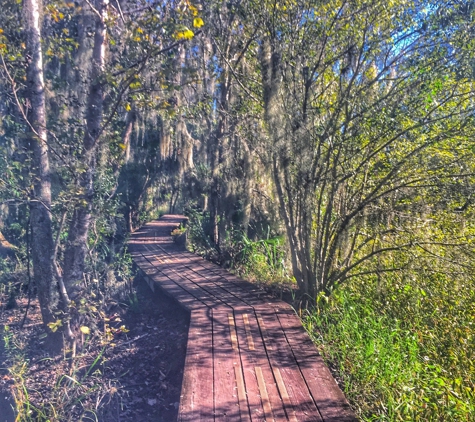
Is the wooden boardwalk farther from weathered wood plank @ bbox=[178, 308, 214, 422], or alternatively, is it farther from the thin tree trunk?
the thin tree trunk

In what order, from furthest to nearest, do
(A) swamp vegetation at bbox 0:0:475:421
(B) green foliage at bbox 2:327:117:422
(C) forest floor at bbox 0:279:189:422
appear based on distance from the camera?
(A) swamp vegetation at bbox 0:0:475:421, (C) forest floor at bbox 0:279:189:422, (B) green foliage at bbox 2:327:117:422

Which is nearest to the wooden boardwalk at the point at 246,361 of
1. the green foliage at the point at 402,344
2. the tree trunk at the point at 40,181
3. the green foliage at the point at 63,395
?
the green foliage at the point at 402,344

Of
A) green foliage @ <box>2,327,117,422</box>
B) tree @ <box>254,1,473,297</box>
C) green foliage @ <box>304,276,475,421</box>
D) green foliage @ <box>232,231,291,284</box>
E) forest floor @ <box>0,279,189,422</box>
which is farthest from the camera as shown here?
green foliage @ <box>232,231,291,284</box>

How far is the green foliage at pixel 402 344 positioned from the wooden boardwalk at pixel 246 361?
0.34 m

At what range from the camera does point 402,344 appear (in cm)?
425

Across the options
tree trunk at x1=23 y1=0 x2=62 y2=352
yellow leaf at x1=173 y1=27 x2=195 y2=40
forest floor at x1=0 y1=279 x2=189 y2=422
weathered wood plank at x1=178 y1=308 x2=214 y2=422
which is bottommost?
forest floor at x1=0 y1=279 x2=189 y2=422

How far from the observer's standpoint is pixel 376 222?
16.0 ft

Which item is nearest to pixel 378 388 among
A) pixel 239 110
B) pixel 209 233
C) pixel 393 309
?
pixel 393 309

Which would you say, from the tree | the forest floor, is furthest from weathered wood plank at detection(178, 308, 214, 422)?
the tree

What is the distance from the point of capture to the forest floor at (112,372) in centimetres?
401

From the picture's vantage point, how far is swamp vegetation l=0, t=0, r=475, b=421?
4.30 m

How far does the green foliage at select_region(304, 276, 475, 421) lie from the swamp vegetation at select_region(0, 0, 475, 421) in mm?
21

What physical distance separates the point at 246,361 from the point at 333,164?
2.44 m

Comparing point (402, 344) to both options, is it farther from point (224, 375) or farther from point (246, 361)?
point (224, 375)
